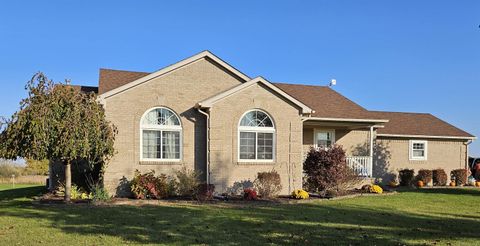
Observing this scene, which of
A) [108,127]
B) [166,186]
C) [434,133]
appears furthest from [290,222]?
[434,133]

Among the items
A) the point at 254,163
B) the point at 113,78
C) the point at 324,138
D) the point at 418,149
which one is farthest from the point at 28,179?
the point at 418,149

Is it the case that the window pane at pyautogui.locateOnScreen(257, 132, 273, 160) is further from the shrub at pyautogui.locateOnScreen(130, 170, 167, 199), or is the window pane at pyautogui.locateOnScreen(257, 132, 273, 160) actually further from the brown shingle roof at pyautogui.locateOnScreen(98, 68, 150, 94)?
the brown shingle roof at pyautogui.locateOnScreen(98, 68, 150, 94)

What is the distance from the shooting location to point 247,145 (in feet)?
59.6

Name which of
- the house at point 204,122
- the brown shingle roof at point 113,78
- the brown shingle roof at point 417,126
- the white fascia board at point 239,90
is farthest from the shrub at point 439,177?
the brown shingle roof at point 113,78

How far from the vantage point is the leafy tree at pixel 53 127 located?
1411 cm

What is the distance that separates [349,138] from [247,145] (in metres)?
8.25

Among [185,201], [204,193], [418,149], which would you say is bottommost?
[185,201]

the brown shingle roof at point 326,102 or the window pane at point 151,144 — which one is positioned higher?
the brown shingle roof at point 326,102

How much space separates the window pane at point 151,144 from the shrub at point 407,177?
14436 mm

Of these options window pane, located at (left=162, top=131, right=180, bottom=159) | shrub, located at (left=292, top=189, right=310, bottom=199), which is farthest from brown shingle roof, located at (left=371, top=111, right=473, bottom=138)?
window pane, located at (left=162, top=131, right=180, bottom=159)

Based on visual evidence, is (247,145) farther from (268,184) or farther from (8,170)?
(8,170)

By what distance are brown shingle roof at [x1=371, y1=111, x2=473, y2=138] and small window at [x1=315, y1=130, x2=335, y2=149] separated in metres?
3.54

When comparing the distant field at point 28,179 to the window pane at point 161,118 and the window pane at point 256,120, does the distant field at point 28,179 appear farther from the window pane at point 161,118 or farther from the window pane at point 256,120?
the window pane at point 256,120

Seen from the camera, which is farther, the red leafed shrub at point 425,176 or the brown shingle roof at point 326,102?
the red leafed shrub at point 425,176
